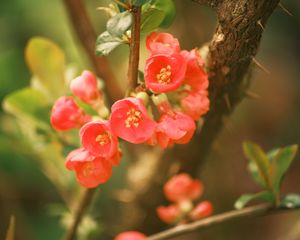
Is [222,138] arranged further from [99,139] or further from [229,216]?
[99,139]

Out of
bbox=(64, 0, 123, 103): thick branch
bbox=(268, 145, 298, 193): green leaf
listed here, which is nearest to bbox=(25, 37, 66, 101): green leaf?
bbox=(64, 0, 123, 103): thick branch

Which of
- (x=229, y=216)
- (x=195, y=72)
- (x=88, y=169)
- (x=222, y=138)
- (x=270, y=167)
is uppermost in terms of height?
(x=195, y=72)

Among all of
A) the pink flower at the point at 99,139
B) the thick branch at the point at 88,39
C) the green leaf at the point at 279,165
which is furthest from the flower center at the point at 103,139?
the thick branch at the point at 88,39

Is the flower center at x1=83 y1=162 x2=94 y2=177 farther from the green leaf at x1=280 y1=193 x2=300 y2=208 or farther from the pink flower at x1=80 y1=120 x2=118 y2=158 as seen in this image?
the green leaf at x1=280 y1=193 x2=300 y2=208

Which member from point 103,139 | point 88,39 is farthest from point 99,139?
point 88,39

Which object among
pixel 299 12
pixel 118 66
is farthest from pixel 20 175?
pixel 299 12

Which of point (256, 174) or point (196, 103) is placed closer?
point (196, 103)

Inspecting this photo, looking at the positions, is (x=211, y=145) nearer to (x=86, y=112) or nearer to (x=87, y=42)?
(x=86, y=112)
